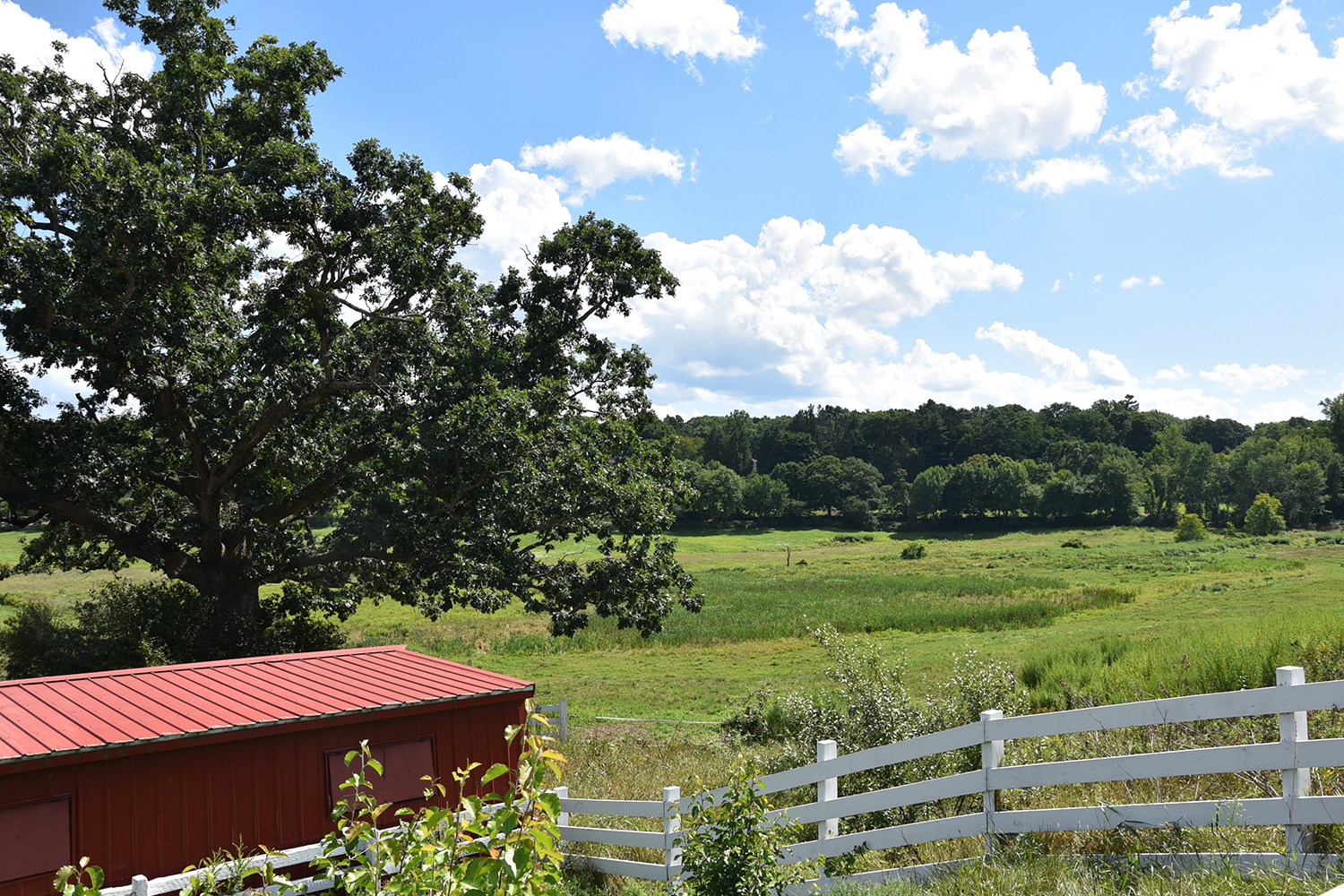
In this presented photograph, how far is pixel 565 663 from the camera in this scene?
31.0m

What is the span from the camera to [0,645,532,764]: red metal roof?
728 cm

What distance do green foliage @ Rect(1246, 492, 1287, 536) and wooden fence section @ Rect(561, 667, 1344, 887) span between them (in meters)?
106

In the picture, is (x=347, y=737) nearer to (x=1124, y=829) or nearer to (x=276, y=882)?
(x=276, y=882)

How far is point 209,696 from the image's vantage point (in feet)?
27.8

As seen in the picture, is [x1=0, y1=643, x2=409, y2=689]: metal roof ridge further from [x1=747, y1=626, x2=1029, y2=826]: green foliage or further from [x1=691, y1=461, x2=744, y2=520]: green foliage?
[x1=691, y1=461, x2=744, y2=520]: green foliage

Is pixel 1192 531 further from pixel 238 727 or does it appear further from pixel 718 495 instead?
pixel 238 727

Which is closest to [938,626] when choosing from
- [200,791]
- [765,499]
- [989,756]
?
[989,756]

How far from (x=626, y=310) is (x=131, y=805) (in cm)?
1598

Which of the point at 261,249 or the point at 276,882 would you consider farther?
the point at 261,249

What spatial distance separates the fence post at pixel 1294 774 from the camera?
4.47m

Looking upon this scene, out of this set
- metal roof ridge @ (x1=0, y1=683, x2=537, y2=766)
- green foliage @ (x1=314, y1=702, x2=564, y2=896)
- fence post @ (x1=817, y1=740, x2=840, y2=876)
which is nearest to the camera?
green foliage @ (x1=314, y1=702, x2=564, y2=896)

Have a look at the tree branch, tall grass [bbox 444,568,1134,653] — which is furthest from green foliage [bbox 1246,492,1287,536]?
the tree branch

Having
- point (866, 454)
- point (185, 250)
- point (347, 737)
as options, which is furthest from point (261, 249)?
point (866, 454)

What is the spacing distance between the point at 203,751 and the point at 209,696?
93cm
